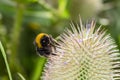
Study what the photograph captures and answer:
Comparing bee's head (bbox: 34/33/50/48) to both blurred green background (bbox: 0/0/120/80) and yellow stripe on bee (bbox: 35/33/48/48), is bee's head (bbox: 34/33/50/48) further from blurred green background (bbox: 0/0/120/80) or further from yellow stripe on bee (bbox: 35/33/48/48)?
blurred green background (bbox: 0/0/120/80)

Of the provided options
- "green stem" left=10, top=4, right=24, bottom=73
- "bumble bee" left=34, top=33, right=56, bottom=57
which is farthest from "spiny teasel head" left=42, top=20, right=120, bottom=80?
"green stem" left=10, top=4, right=24, bottom=73

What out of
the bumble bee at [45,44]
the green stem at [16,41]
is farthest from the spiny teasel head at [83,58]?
the green stem at [16,41]

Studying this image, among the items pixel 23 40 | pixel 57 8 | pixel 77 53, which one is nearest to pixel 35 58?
pixel 23 40

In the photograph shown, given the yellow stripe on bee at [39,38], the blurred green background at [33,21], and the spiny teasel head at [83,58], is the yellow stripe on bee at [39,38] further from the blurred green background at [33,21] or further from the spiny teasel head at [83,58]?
the blurred green background at [33,21]

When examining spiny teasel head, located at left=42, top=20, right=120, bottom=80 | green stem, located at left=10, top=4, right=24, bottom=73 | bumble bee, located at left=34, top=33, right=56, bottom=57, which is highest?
green stem, located at left=10, top=4, right=24, bottom=73

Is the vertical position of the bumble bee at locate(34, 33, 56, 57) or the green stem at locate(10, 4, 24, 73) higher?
the green stem at locate(10, 4, 24, 73)

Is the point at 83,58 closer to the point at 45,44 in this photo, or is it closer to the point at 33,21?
the point at 45,44
